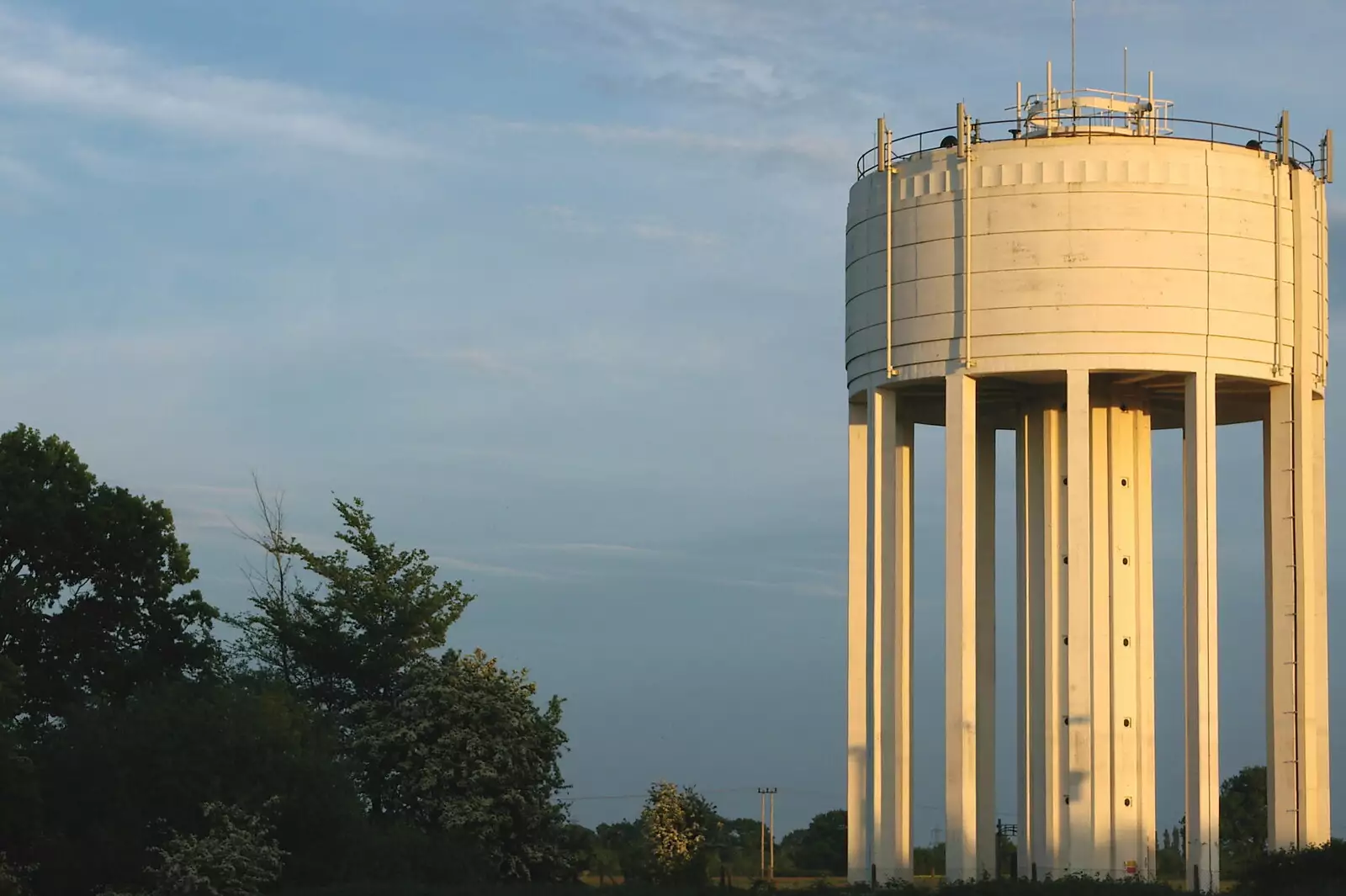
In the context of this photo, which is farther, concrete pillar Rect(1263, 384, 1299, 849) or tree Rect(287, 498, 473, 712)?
tree Rect(287, 498, 473, 712)

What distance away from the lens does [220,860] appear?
1565 inches

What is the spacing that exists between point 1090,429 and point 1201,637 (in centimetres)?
608

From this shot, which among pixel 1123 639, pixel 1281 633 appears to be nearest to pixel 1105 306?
pixel 1123 639

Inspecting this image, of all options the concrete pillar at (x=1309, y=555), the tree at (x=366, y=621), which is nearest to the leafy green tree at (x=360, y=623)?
the tree at (x=366, y=621)

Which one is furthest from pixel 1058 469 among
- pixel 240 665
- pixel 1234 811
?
pixel 1234 811

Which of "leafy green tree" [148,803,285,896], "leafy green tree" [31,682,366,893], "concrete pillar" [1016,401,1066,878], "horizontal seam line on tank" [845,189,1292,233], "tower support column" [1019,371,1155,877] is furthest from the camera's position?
"leafy green tree" [31,682,366,893]

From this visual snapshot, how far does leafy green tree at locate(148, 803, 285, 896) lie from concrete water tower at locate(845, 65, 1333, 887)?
12284 millimetres

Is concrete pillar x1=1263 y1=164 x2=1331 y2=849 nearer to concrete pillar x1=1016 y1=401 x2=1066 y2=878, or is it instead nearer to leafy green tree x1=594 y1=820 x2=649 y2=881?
concrete pillar x1=1016 y1=401 x2=1066 y2=878

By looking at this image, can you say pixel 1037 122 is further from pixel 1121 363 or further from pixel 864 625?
pixel 864 625

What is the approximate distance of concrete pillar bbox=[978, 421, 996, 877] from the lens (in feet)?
138

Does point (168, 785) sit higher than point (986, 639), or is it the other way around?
point (986, 639)

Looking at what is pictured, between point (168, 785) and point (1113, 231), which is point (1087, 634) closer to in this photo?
point (1113, 231)

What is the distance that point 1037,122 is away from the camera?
136ft

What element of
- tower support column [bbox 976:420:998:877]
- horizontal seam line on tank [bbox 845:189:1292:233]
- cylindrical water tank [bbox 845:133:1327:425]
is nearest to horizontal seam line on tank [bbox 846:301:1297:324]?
cylindrical water tank [bbox 845:133:1327:425]
